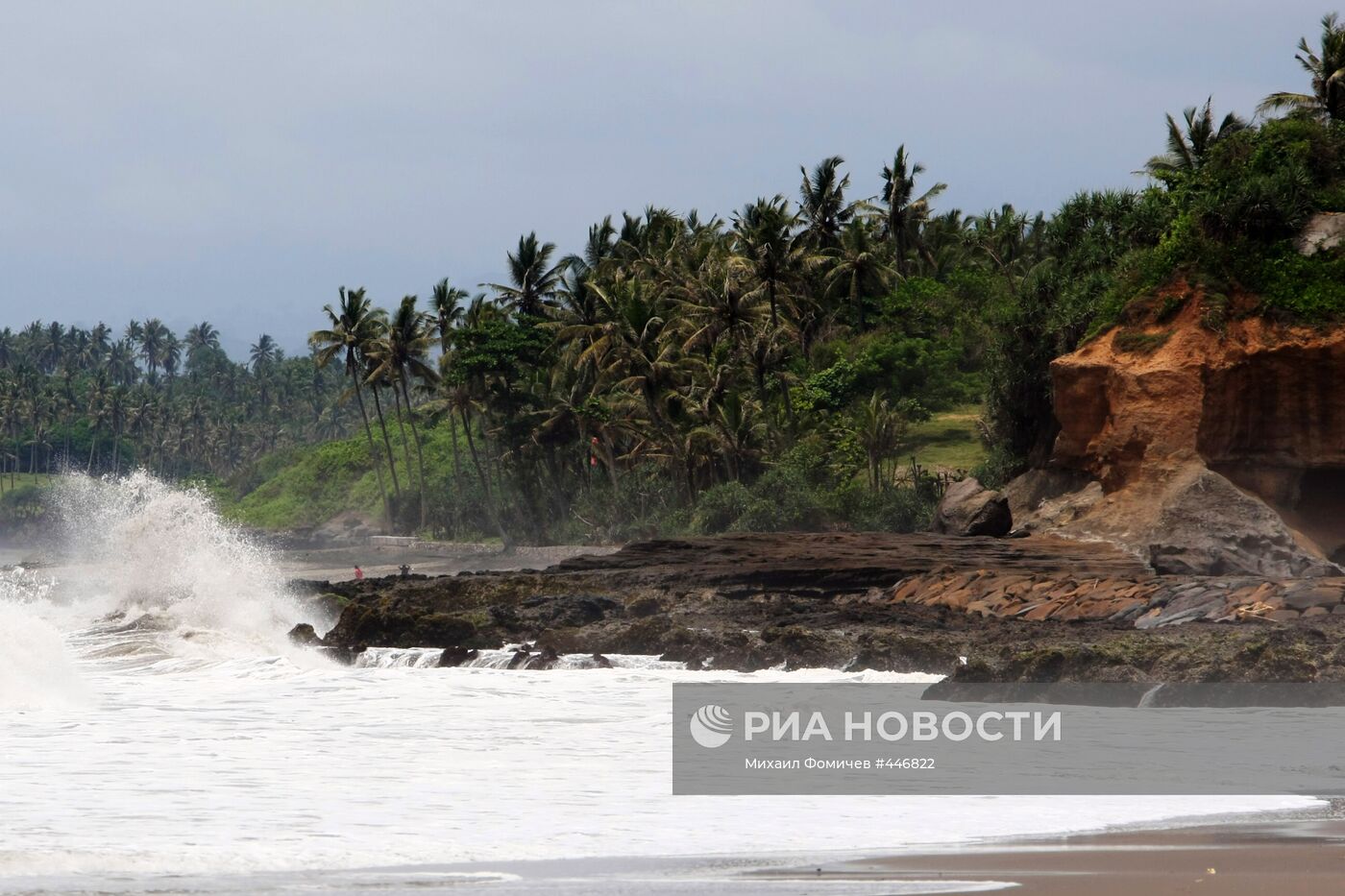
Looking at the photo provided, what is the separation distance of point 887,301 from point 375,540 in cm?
2958

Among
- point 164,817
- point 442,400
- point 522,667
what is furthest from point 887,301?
point 164,817

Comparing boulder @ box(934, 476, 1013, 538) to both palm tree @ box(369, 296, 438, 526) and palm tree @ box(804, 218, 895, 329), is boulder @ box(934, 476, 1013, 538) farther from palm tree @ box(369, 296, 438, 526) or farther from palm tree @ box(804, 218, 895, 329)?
palm tree @ box(369, 296, 438, 526)

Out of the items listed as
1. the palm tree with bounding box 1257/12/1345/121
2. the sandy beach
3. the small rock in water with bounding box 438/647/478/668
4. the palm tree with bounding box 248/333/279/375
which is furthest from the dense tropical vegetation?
the palm tree with bounding box 248/333/279/375

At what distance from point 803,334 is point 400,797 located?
1872 inches

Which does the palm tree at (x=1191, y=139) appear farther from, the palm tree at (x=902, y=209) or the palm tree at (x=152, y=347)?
the palm tree at (x=152, y=347)

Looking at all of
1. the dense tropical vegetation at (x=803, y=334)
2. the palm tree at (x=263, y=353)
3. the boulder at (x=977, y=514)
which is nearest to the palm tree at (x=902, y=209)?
the dense tropical vegetation at (x=803, y=334)

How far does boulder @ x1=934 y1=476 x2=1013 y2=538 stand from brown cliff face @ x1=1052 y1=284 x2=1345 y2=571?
2.38m

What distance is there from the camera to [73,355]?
147 meters

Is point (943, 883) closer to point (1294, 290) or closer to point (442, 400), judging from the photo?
point (1294, 290)

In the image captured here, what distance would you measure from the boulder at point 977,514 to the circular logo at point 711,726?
14839 mm

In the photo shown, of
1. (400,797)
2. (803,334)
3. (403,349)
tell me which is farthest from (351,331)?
(400,797)

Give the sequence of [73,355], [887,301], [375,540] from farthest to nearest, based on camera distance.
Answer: [73,355] → [375,540] → [887,301]

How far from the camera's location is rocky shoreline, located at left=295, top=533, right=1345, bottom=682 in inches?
591

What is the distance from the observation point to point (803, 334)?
185 feet
